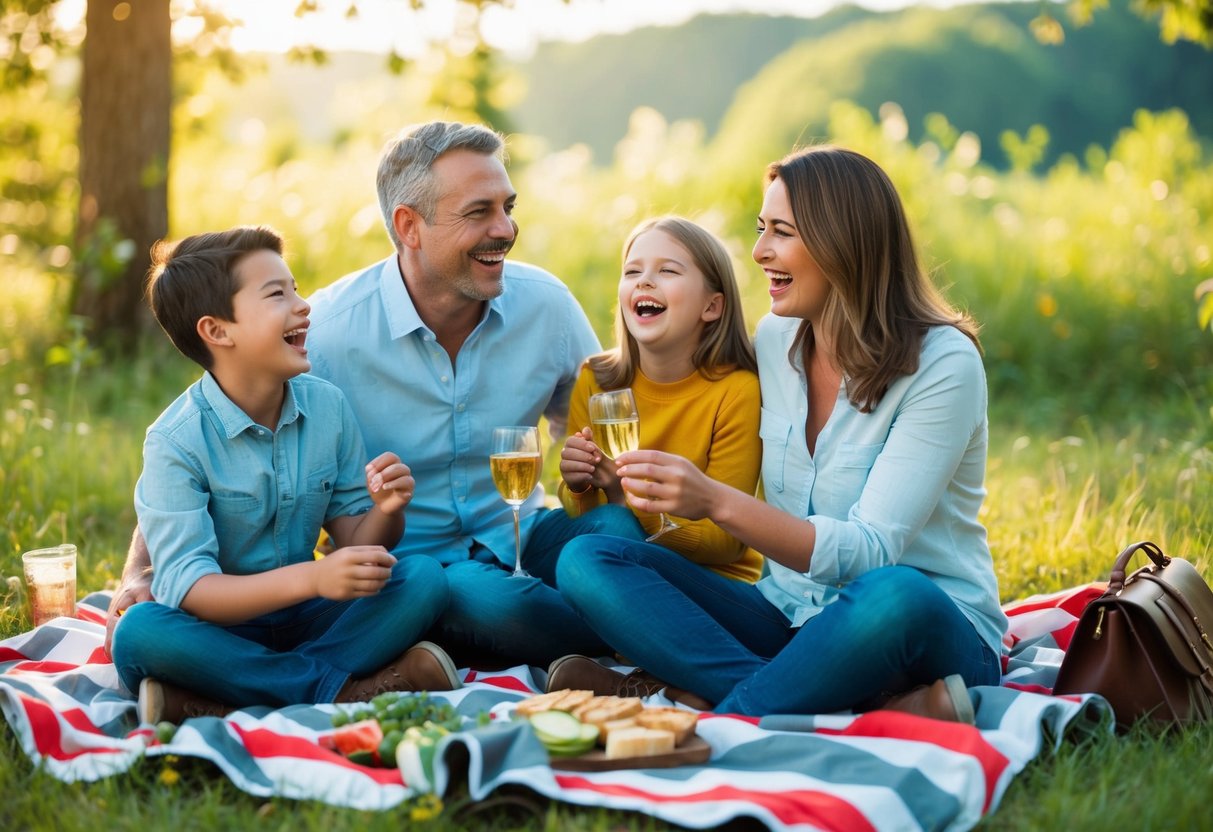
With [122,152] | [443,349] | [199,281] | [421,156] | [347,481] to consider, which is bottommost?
[347,481]

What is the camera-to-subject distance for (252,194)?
11.9 meters

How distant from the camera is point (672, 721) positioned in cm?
305

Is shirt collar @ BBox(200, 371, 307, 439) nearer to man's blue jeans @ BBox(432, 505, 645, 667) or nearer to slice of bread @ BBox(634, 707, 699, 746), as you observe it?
man's blue jeans @ BBox(432, 505, 645, 667)

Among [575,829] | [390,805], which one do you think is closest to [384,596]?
[390,805]

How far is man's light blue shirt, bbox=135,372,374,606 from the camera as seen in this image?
3512 mm

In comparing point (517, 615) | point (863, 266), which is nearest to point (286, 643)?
point (517, 615)

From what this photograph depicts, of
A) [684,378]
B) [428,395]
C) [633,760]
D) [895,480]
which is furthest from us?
[428,395]

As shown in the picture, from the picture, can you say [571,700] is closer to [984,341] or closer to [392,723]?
[392,723]

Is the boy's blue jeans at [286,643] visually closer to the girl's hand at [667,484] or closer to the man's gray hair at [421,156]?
the girl's hand at [667,484]

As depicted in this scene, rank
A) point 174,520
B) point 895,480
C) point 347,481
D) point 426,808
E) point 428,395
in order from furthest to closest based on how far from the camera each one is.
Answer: point 428,395, point 347,481, point 174,520, point 895,480, point 426,808

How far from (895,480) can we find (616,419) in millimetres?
826

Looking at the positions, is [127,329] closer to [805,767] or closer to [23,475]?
[23,475]

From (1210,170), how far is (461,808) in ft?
40.5

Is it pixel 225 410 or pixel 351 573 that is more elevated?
pixel 225 410
